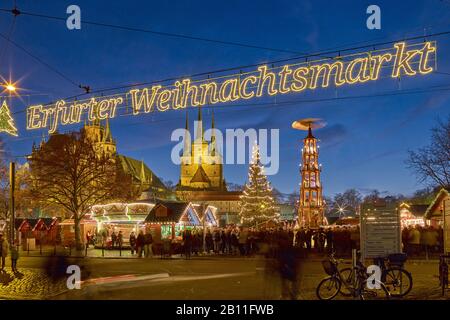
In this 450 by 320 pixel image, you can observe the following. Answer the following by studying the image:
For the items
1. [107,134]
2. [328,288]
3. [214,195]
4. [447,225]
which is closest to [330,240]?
[447,225]

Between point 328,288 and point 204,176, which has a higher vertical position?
point 204,176

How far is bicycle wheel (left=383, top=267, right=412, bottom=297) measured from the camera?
45.9 feet

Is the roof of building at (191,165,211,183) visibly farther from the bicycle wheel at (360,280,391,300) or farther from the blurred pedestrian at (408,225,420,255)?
the bicycle wheel at (360,280,391,300)

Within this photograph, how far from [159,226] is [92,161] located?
446 inches

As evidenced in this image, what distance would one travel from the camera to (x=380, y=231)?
15172mm

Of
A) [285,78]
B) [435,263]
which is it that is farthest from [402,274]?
[435,263]

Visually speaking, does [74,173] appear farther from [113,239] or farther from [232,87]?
→ [232,87]

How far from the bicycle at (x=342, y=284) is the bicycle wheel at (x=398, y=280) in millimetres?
461

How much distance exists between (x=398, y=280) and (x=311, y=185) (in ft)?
113

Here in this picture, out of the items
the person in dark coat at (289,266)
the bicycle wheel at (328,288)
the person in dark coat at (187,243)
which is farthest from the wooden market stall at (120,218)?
the person in dark coat at (289,266)

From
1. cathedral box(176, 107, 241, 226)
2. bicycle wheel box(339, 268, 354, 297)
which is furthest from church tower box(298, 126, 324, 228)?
cathedral box(176, 107, 241, 226)

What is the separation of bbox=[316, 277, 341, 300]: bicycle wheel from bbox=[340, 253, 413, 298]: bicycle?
372 millimetres

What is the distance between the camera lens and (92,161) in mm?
47094
